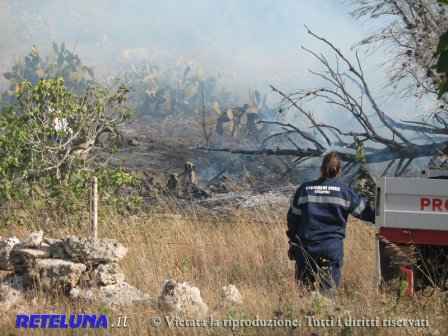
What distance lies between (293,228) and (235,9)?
21643mm

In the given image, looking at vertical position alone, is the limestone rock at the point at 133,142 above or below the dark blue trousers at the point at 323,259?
above

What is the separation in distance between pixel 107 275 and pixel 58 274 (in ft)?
1.25

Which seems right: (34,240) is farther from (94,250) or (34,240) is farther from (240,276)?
(240,276)

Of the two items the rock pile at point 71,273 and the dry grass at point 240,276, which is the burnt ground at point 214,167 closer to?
the dry grass at point 240,276

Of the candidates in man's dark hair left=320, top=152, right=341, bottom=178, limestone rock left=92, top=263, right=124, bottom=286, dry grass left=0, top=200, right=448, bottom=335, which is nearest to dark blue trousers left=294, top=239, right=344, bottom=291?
dry grass left=0, top=200, right=448, bottom=335

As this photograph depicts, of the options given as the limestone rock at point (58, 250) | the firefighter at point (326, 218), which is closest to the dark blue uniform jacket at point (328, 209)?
the firefighter at point (326, 218)

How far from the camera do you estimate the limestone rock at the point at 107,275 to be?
Result: 230 inches

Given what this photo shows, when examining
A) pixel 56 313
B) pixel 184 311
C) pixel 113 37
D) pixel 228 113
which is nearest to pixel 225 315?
pixel 184 311

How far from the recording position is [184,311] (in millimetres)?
5129

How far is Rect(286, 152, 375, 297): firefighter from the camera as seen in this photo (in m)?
5.50

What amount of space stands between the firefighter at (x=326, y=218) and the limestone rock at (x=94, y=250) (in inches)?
56.9

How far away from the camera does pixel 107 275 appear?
5859 mm

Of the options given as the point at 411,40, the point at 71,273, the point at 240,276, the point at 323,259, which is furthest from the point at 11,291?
the point at 411,40

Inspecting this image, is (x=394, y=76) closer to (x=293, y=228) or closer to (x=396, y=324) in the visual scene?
(x=293, y=228)
